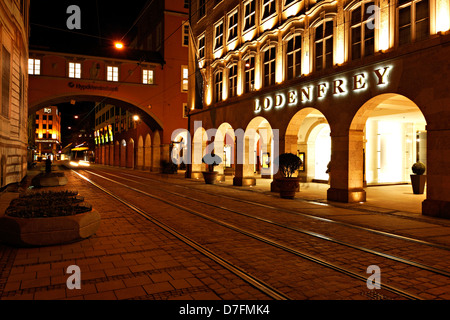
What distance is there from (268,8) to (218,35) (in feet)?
23.1

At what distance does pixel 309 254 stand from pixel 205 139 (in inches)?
880

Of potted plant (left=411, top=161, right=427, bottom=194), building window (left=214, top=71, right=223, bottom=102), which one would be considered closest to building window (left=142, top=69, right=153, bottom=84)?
building window (left=214, top=71, right=223, bottom=102)

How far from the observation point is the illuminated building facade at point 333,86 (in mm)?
11531

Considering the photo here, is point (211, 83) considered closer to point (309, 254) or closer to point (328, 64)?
point (328, 64)

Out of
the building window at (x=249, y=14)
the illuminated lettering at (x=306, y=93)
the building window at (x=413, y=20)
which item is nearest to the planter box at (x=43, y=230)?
the building window at (x=413, y=20)

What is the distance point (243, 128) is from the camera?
74.6ft

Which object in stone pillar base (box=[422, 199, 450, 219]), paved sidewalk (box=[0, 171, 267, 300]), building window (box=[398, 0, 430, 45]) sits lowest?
paved sidewalk (box=[0, 171, 267, 300])

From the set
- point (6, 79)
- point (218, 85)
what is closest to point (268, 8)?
point (218, 85)

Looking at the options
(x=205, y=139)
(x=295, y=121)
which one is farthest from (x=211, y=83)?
(x=295, y=121)

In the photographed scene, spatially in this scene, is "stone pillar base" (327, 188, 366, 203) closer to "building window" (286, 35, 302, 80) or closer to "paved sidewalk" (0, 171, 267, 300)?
"building window" (286, 35, 302, 80)

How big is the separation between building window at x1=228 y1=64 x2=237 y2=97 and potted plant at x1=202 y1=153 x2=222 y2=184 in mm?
4575

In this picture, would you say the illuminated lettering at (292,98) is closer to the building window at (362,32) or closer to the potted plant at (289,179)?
the potted plant at (289,179)

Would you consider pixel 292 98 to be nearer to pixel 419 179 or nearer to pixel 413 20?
pixel 413 20

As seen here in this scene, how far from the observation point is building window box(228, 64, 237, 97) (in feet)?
81.0
